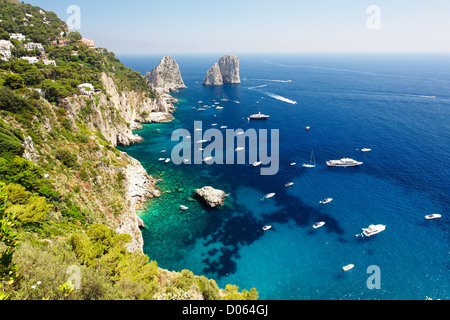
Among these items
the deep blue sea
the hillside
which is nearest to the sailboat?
the deep blue sea

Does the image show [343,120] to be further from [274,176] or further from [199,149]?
[199,149]

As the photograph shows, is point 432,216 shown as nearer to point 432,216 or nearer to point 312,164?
point 432,216

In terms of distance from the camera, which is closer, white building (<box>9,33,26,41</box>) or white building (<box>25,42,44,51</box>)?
white building (<box>25,42,44,51</box>)

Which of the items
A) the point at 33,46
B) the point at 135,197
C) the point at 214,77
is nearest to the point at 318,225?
the point at 135,197

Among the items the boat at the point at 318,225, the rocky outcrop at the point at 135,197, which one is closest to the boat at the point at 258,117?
the rocky outcrop at the point at 135,197

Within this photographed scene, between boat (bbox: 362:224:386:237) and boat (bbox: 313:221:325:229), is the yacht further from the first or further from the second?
boat (bbox: 362:224:386:237)

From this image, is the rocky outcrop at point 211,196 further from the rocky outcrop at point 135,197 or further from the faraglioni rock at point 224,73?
the faraglioni rock at point 224,73
